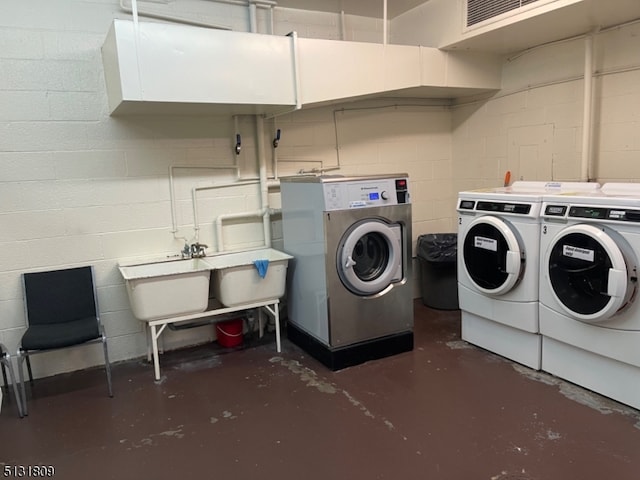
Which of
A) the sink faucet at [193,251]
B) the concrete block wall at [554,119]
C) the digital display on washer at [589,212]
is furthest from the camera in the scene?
the sink faucet at [193,251]

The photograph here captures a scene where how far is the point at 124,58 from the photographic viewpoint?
102 inches

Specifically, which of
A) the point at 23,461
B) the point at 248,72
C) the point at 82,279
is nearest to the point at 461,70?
Answer: the point at 248,72

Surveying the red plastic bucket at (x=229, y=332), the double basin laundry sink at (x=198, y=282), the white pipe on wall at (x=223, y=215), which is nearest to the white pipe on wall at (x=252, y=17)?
the white pipe on wall at (x=223, y=215)

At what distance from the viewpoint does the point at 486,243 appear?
308 cm

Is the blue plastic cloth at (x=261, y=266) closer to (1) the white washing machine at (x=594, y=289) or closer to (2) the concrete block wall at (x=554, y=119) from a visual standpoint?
(1) the white washing machine at (x=594, y=289)

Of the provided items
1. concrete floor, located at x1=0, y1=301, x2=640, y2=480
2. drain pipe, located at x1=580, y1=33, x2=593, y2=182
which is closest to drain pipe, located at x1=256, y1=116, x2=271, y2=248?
concrete floor, located at x1=0, y1=301, x2=640, y2=480

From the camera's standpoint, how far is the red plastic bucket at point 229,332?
11.8 ft

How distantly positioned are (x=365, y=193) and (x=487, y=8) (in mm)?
1515

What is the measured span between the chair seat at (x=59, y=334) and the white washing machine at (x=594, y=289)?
106 inches

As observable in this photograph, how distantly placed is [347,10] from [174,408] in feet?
10.7

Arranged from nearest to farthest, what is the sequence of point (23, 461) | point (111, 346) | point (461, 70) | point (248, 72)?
point (23, 461)
point (248, 72)
point (111, 346)
point (461, 70)

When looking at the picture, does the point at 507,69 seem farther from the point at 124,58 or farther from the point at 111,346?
the point at 111,346

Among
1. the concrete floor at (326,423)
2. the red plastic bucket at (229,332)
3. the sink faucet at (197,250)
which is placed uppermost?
the sink faucet at (197,250)

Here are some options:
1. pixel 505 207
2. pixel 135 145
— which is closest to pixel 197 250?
pixel 135 145
